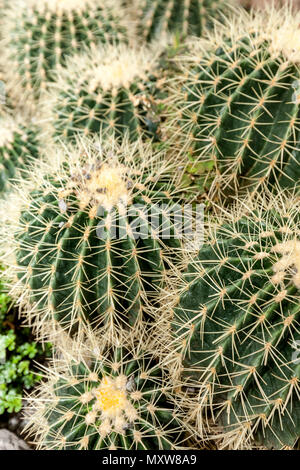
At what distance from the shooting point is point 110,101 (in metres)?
2.13

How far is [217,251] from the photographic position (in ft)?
5.04

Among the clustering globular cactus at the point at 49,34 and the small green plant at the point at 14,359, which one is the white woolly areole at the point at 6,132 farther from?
the small green plant at the point at 14,359

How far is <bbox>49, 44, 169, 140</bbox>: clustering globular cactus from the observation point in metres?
2.13

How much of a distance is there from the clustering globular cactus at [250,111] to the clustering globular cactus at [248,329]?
0.33 metres

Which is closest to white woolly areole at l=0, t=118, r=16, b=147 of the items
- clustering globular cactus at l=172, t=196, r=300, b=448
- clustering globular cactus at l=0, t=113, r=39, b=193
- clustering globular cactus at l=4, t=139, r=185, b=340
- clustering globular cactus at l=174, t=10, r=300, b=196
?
clustering globular cactus at l=0, t=113, r=39, b=193

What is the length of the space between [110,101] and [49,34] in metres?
0.70

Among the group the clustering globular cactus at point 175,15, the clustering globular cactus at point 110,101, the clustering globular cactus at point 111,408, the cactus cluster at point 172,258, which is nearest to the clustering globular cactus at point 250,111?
the cactus cluster at point 172,258

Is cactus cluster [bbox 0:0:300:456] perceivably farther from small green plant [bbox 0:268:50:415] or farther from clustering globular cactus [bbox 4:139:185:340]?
small green plant [bbox 0:268:50:415]

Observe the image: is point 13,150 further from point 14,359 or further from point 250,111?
point 250,111

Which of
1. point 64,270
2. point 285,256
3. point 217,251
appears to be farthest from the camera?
point 64,270

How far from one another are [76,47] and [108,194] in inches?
49.3

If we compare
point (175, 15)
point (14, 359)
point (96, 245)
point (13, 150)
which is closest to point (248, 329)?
point (96, 245)
